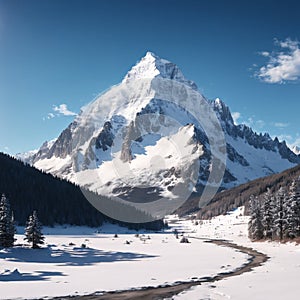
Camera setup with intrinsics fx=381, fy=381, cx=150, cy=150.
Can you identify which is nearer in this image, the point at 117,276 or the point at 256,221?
the point at 117,276

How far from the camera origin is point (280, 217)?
86688mm

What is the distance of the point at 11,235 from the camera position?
55344 mm

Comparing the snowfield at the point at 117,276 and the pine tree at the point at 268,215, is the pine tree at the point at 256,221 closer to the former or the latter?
the pine tree at the point at 268,215

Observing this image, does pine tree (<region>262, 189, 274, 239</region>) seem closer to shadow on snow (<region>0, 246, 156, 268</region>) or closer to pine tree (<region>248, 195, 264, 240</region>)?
pine tree (<region>248, 195, 264, 240</region>)

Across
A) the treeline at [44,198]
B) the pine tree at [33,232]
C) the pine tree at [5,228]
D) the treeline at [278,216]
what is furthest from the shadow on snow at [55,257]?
the treeline at [44,198]

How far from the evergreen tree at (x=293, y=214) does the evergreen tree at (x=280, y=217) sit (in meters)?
1.58

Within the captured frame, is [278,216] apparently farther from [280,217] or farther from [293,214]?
[293,214]

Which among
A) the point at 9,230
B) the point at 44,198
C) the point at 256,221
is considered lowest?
the point at 256,221

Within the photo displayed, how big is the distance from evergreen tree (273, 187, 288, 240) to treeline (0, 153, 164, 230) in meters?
74.2

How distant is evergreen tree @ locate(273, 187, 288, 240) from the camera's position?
85.5 meters

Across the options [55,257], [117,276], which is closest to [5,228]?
[55,257]

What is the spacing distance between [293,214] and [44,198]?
91320 mm

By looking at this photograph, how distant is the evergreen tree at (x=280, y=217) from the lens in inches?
3366

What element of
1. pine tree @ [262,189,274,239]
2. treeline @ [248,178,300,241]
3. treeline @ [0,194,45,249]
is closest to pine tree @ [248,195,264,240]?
treeline @ [248,178,300,241]
